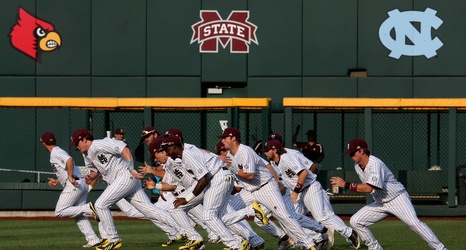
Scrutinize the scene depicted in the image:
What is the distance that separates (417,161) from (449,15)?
171 inches

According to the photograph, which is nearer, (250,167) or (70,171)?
(250,167)

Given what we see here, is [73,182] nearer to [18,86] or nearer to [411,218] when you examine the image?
[411,218]

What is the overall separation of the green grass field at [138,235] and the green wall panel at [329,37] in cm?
680

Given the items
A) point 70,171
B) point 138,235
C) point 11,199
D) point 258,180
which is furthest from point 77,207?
point 11,199

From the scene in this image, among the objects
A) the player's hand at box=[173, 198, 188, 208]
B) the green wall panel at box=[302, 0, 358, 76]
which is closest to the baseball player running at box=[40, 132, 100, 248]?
the player's hand at box=[173, 198, 188, 208]

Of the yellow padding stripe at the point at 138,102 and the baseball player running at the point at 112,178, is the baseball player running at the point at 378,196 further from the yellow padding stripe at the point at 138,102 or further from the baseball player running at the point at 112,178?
the yellow padding stripe at the point at 138,102

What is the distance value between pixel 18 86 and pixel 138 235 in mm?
11266

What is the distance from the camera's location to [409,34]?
31281 millimetres

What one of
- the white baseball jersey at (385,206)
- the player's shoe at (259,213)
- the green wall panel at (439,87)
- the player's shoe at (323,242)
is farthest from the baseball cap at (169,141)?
the green wall panel at (439,87)

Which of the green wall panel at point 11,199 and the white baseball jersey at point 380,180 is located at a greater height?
the white baseball jersey at point 380,180

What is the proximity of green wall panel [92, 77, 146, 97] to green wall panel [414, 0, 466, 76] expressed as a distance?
7353 mm

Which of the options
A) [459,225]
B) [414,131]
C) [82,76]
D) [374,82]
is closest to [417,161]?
[414,131]

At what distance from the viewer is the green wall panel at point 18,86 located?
102 feet

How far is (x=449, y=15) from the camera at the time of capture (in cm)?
3109
